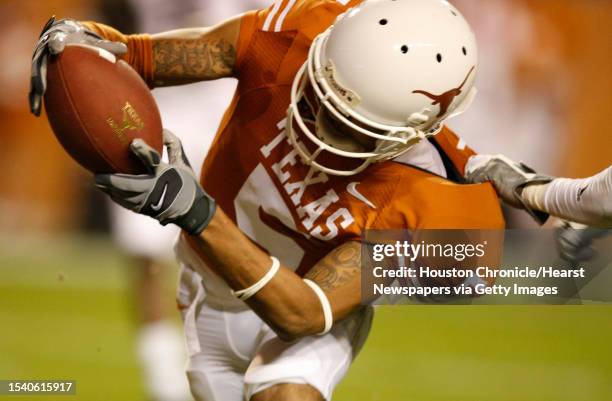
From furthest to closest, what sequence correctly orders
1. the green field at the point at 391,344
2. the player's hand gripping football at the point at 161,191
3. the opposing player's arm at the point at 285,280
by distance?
the green field at the point at 391,344 → the opposing player's arm at the point at 285,280 → the player's hand gripping football at the point at 161,191

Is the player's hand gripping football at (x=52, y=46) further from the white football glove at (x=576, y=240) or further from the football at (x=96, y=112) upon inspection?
the white football glove at (x=576, y=240)

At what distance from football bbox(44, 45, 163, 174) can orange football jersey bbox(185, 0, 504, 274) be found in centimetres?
38

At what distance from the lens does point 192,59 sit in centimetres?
→ 218

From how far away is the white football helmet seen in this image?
1.87m

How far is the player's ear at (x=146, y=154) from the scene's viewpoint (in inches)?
67.1

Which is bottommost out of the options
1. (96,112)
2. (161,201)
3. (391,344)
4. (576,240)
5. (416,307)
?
(416,307)

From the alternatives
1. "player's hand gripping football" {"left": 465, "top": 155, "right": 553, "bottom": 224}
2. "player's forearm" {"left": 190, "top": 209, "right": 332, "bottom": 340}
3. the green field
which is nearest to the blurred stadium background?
the green field

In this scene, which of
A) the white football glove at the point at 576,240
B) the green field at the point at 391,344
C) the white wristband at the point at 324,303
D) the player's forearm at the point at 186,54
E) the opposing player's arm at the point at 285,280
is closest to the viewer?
the opposing player's arm at the point at 285,280

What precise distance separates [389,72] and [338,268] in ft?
1.47

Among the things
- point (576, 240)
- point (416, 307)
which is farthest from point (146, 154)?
point (416, 307)

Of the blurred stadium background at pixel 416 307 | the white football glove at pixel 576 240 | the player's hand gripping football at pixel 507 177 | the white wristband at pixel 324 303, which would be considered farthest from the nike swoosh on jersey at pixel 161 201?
the blurred stadium background at pixel 416 307

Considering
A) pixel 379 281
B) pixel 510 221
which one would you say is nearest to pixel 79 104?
pixel 379 281

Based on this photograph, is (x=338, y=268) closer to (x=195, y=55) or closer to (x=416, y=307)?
(x=195, y=55)

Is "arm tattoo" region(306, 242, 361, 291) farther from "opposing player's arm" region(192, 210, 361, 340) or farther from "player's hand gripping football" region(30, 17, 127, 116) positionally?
"player's hand gripping football" region(30, 17, 127, 116)
